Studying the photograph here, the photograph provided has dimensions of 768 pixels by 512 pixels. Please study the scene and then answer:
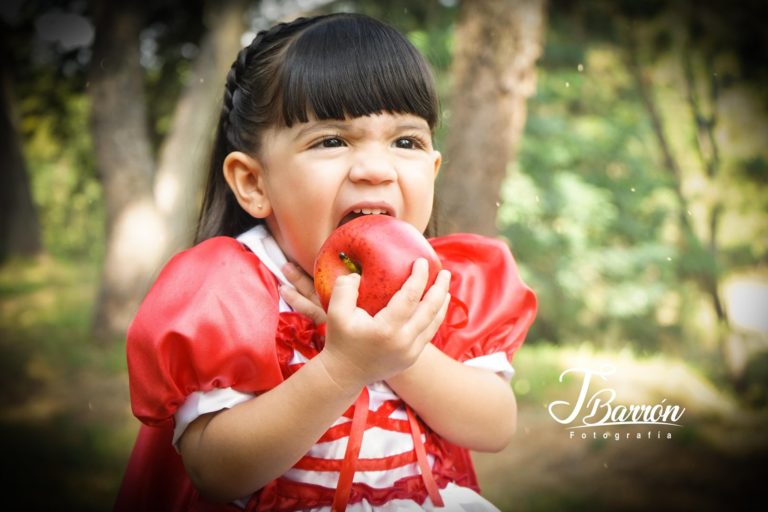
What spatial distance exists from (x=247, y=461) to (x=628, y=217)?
747 centimetres

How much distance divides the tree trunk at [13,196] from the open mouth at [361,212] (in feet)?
31.7

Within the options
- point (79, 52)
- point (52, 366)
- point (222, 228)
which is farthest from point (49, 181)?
point (222, 228)

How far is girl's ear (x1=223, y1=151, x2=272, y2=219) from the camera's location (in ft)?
4.46

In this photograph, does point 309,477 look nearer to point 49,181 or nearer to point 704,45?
point 704,45

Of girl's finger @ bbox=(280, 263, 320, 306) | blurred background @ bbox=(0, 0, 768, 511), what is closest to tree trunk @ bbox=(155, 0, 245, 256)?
blurred background @ bbox=(0, 0, 768, 511)

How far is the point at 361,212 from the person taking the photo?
1.24 m

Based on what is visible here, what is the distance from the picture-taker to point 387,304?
1.06 metres

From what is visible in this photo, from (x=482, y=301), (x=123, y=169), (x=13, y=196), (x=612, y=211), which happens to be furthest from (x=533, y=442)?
(x=13, y=196)

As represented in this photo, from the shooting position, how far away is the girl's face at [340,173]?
121 cm

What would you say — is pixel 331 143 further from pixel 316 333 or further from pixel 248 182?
pixel 316 333

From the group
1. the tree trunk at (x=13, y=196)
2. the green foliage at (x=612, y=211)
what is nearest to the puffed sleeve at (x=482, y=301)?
the green foliage at (x=612, y=211)

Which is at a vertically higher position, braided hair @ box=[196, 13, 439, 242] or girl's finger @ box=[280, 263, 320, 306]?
braided hair @ box=[196, 13, 439, 242]

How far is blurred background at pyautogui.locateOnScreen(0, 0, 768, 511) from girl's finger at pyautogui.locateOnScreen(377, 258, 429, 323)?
4.34 ft

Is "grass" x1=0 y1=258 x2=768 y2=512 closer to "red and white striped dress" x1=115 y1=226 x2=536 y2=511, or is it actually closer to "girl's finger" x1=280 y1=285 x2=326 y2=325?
"red and white striped dress" x1=115 y1=226 x2=536 y2=511
